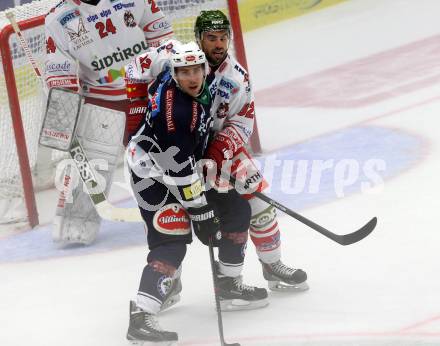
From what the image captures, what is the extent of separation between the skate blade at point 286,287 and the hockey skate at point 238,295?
108mm

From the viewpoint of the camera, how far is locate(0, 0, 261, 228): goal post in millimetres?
5801

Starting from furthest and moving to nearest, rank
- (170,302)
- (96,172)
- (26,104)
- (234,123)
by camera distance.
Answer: (26,104)
(96,172)
(170,302)
(234,123)

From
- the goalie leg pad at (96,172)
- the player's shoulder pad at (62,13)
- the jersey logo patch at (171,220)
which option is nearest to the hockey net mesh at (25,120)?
the goalie leg pad at (96,172)

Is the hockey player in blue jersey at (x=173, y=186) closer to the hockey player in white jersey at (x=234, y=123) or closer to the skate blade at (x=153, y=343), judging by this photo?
→ the skate blade at (x=153, y=343)

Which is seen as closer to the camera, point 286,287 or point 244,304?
point 244,304

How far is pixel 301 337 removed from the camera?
153 inches

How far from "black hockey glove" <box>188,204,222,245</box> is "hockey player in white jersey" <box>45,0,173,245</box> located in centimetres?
147

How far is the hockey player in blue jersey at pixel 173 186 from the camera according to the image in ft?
12.6

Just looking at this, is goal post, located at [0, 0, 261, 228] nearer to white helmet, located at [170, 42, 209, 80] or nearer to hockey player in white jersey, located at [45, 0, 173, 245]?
hockey player in white jersey, located at [45, 0, 173, 245]

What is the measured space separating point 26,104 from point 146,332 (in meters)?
2.49

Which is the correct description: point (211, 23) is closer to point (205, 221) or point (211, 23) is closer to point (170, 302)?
point (205, 221)

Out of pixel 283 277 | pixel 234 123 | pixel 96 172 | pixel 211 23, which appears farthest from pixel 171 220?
pixel 96 172

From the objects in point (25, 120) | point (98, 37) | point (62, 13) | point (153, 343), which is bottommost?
point (153, 343)

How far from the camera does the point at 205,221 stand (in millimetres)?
3926
